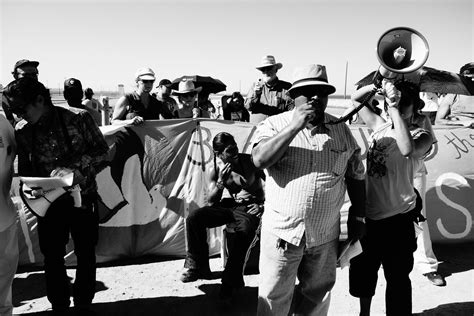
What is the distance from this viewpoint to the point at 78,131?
3.22 meters

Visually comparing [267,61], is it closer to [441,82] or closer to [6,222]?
[441,82]

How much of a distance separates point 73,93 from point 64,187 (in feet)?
5.81

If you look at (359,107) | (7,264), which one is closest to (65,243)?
(7,264)

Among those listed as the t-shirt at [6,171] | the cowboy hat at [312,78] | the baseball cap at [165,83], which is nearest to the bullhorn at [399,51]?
the cowboy hat at [312,78]

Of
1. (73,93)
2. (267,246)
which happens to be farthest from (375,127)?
(73,93)

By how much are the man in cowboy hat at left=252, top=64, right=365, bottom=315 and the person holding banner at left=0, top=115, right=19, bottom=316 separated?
1.74 metres

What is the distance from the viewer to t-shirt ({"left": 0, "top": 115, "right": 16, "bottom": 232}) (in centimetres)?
286

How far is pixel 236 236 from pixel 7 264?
1.85 metres

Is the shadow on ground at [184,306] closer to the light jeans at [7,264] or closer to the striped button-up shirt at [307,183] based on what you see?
the light jeans at [7,264]

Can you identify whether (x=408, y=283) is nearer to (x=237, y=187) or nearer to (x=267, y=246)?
(x=267, y=246)

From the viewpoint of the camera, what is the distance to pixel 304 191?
2.51 meters

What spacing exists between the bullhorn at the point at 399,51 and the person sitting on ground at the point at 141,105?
3138 millimetres

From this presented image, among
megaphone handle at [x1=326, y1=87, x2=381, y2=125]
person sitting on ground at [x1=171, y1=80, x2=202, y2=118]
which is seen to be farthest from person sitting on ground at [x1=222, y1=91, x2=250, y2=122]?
megaphone handle at [x1=326, y1=87, x2=381, y2=125]

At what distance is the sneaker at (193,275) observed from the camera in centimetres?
418
